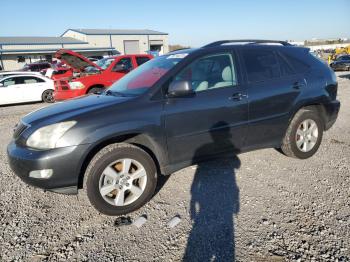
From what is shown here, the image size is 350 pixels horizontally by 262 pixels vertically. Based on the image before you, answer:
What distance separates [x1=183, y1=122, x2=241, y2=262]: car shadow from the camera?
2467 mm

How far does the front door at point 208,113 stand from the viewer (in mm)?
3205

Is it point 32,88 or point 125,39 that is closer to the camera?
point 32,88

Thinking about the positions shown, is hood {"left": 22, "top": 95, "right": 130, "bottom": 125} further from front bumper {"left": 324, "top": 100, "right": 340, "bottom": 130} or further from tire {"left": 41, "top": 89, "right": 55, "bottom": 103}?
tire {"left": 41, "top": 89, "right": 55, "bottom": 103}

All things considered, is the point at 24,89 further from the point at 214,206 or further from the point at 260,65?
the point at 214,206

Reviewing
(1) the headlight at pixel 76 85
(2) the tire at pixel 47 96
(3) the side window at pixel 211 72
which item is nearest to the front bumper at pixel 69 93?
(1) the headlight at pixel 76 85

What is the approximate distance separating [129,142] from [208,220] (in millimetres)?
1192

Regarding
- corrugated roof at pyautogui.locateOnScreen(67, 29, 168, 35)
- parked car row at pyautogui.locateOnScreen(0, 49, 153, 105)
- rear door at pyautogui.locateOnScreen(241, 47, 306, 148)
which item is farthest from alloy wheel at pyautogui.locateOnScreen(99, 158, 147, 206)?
corrugated roof at pyautogui.locateOnScreen(67, 29, 168, 35)

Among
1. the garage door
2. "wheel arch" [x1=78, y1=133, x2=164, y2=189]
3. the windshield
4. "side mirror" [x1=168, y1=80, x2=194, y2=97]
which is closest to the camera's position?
"wheel arch" [x1=78, y1=133, x2=164, y2=189]

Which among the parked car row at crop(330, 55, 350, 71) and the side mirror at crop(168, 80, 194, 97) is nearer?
the side mirror at crop(168, 80, 194, 97)

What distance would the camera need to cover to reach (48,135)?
109 inches

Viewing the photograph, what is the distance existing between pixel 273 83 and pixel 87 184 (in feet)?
8.94

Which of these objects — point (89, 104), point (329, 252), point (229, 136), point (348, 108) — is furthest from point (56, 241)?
point (348, 108)

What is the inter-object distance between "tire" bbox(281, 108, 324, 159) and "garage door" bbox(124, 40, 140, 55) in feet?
172

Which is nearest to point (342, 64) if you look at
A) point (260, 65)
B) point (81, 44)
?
point (260, 65)
